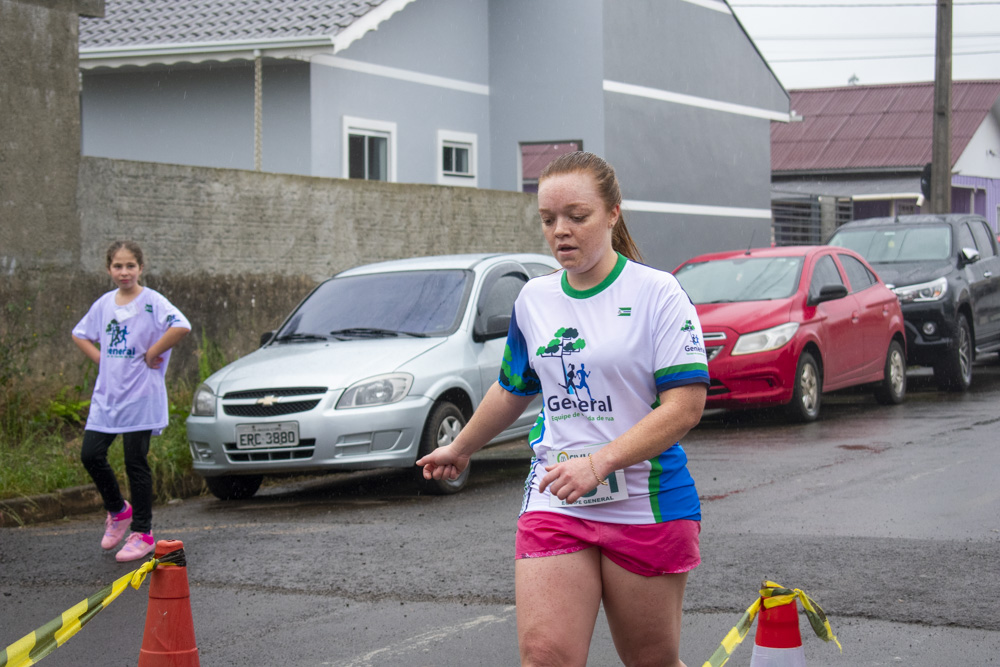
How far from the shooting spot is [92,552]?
7617 mm

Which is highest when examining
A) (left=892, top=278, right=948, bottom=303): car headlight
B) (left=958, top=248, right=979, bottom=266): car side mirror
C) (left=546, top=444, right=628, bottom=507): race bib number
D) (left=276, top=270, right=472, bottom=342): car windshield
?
(left=958, top=248, right=979, bottom=266): car side mirror

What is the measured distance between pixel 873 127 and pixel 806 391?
33.0m

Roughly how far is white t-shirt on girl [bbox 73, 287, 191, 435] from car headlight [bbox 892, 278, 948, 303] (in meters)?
10.1

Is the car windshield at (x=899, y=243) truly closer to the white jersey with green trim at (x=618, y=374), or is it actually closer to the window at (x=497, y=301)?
the window at (x=497, y=301)

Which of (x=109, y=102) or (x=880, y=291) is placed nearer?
(x=880, y=291)

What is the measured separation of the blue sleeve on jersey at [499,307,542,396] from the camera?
3580 millimetres

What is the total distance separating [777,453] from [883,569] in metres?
4.29

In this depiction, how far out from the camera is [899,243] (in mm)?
16375

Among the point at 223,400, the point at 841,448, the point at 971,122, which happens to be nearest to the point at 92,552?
the point at 223,400

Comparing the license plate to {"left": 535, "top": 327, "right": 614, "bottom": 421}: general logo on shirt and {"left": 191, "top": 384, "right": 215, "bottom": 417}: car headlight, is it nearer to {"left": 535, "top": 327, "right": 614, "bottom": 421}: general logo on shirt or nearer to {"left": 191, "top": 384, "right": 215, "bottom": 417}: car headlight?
{"left": 191, "top": 384, "right": 215, "bottom": 417}: car headlight

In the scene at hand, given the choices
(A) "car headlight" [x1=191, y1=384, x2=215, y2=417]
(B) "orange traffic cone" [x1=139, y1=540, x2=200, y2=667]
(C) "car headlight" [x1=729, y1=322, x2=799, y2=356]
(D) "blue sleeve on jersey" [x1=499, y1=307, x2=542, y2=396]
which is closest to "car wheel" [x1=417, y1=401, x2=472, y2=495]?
(A) "car headlight" [x1=191, y1=384, x2=215, y2=417]

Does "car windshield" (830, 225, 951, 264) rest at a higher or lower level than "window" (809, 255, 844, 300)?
higher

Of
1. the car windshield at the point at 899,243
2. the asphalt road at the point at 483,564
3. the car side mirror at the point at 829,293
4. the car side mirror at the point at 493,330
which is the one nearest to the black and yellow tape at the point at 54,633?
the asphalt road at the point at 483,564

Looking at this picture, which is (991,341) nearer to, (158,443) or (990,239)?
(990,239)
